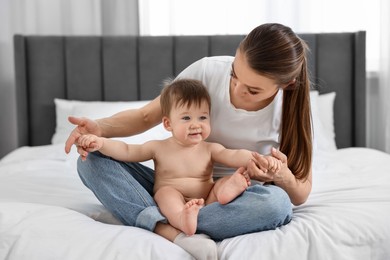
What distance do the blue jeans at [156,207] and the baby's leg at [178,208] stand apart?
2cm

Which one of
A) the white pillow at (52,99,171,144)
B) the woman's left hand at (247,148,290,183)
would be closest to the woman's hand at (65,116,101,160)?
the woman's left hand at (247,148,290,183)

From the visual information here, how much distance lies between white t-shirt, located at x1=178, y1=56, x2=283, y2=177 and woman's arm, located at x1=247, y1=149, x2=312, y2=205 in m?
0.18

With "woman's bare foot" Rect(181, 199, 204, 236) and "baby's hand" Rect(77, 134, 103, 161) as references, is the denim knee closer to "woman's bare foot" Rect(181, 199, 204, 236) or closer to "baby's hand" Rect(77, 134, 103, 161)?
"woman's bare foot" Rect(181, 199, 204, 236)

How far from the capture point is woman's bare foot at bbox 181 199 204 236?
154 cm

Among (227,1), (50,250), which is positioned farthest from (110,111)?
(50,250)

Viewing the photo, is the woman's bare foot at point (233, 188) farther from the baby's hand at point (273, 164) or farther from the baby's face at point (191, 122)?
the baby's face at point (191, 122)

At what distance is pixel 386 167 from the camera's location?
2453mm

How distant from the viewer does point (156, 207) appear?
1673 mm

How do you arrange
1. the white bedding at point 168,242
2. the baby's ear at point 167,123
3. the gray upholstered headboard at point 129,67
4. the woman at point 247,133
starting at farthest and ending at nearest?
the gray upholstered headboard at point 129,67
the baby's ear at point 167,123
the woman at point 247,133
the white bedding at point 168,242

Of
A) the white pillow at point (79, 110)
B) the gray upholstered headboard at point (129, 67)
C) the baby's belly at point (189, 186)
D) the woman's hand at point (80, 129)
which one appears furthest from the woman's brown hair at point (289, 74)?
the gray upholstered headboard at point (129, 67)

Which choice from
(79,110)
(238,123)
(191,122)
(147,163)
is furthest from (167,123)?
(79,110)

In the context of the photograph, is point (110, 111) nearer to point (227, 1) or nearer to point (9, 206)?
point (227, 1)

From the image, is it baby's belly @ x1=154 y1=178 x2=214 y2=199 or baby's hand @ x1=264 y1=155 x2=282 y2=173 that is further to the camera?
baby's belly @ x1=154 y1=178 x2=214 y2=199

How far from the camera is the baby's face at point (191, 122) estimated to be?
1.74 m
